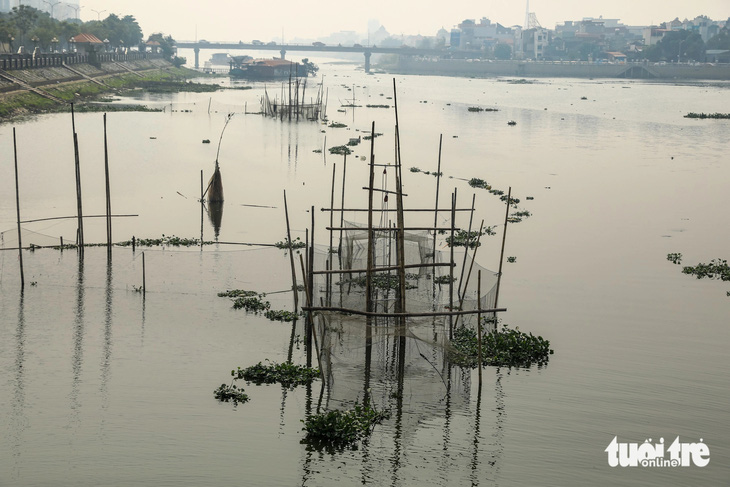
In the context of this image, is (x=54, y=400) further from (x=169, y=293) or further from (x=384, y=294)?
(x=384, y=294)

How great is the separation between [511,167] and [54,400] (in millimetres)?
35613

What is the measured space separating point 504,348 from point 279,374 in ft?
15.4

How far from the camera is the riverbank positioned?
212ft

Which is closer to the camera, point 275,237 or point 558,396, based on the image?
point 558,396

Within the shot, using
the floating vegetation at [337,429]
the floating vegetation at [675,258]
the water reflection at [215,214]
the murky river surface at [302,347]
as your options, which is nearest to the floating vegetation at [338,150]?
the murky river surface at [302,347]

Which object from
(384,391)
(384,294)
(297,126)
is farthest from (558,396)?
(297,126)

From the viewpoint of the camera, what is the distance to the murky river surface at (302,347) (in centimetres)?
1368

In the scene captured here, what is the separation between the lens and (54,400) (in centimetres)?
1552

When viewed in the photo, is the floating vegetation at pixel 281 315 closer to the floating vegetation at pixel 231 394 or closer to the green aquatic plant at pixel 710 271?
the floating vegetation at pixel 231 394

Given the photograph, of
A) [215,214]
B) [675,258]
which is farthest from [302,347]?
[215,214]

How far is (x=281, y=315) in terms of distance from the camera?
1997cm

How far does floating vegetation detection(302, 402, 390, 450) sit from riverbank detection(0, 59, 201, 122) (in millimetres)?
50883

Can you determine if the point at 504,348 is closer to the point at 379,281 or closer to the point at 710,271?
the point at 379,281

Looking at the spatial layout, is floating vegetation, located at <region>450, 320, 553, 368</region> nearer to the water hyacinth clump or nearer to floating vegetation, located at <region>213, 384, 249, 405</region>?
the water hyacinth clump
